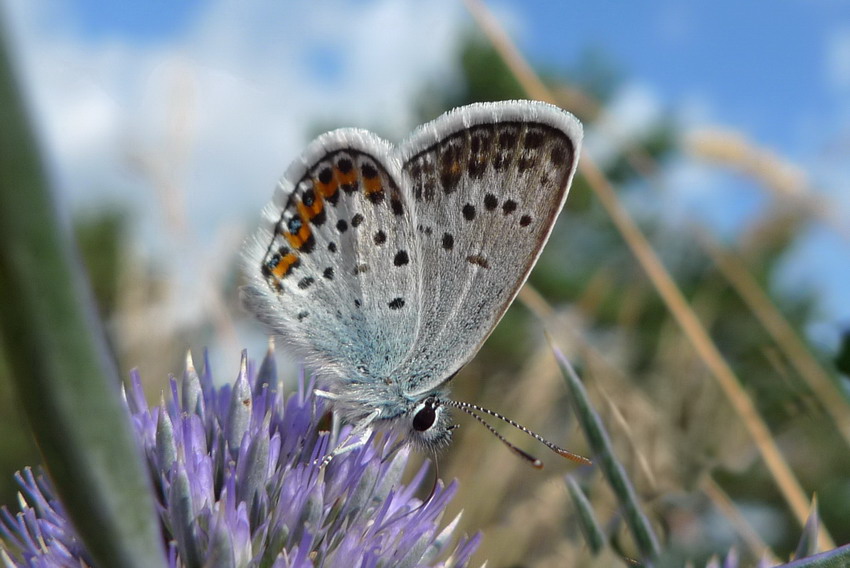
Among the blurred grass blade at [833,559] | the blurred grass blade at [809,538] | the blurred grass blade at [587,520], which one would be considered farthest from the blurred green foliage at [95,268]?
the blurred grass blade at [833,559]

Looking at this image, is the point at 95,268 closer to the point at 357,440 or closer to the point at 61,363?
the point at 357,440

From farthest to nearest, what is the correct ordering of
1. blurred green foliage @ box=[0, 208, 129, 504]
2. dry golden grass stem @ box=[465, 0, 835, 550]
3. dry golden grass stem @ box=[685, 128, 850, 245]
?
1. blurred green foliage @ box=[0, 208, 129, 504]
2. dry golden grass stem @ box=[685, 128, 850, 245]
3. dry golden grass stem @ box=[465, 0, 835, 550]

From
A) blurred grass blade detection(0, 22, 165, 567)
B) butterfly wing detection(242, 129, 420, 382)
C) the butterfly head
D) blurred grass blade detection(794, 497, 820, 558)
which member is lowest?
blurred grass blade detection(794, 497, 820, 558)

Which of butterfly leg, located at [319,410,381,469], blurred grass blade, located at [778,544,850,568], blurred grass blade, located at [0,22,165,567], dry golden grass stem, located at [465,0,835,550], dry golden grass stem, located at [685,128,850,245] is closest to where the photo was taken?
blurred grass blade, located at [0,22,165,567]

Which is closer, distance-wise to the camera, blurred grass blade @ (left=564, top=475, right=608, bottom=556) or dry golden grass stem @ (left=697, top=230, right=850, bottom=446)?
blurred grass blade @ (left=564, top=475, right=608, bottom=556)

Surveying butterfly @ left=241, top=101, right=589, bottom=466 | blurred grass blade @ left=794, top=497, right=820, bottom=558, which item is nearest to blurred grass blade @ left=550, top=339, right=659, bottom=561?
blurred grass blade @ left=794, top=497, right=820, bottom=558

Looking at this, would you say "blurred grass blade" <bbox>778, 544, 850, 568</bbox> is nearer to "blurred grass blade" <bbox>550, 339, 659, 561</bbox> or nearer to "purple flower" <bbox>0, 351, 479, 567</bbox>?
"blurred grass blade" <bbox>550, 339, 659, 561</bbox>

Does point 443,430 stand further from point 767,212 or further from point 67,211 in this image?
point 767,212

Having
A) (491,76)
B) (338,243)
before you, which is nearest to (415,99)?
(491,76)
